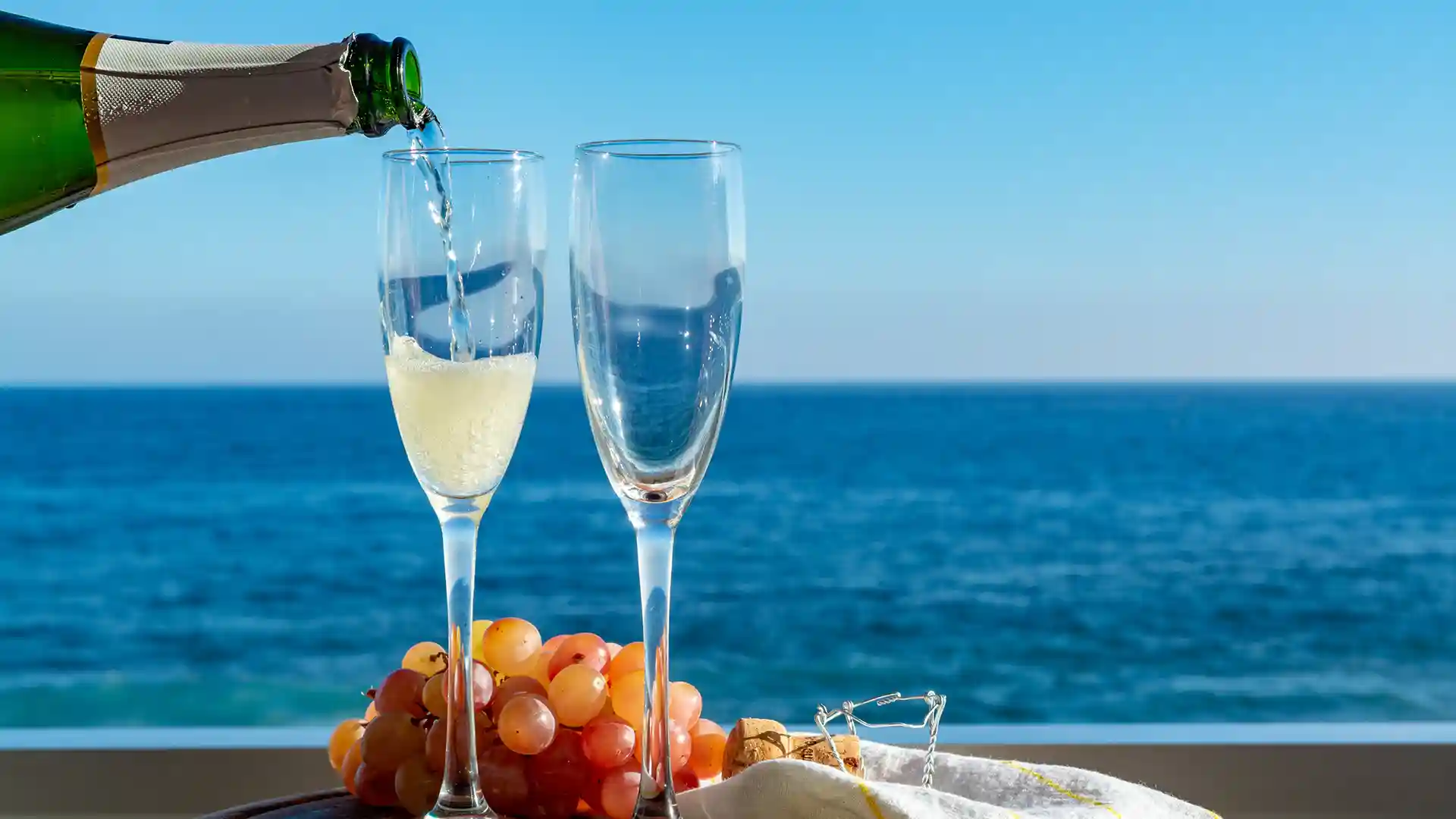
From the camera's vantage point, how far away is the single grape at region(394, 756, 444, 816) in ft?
2.42

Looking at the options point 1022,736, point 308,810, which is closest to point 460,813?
point 308,810

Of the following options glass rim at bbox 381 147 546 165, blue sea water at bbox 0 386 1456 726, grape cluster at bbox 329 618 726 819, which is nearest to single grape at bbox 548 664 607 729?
grape cluster at bbox 329 618 726 819

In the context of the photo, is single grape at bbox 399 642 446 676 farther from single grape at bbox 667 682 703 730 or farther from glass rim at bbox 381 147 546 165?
glass rim at bbox 381 147 546 165

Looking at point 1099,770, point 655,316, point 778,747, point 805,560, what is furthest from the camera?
point 805,560

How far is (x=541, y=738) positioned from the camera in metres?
0.75

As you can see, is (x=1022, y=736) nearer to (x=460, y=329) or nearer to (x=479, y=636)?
(x=479, y=636)

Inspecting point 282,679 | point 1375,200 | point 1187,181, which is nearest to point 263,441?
Result: point 282,679

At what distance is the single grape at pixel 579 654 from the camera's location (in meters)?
0.81

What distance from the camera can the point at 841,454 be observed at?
21.0 m

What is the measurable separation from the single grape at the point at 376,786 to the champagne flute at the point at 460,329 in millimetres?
110

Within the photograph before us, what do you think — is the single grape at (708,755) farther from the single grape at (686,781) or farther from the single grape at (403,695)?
the single grape at (403,695)

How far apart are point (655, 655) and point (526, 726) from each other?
0.63 ft

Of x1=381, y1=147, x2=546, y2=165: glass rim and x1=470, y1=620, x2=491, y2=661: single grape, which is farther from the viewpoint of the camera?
x1=470, y1=620, x2=491, y2=661: single grape

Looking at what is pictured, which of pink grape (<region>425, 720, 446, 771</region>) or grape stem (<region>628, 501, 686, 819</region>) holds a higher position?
grape stem (<region>628, 501, 686, 819</region>)
